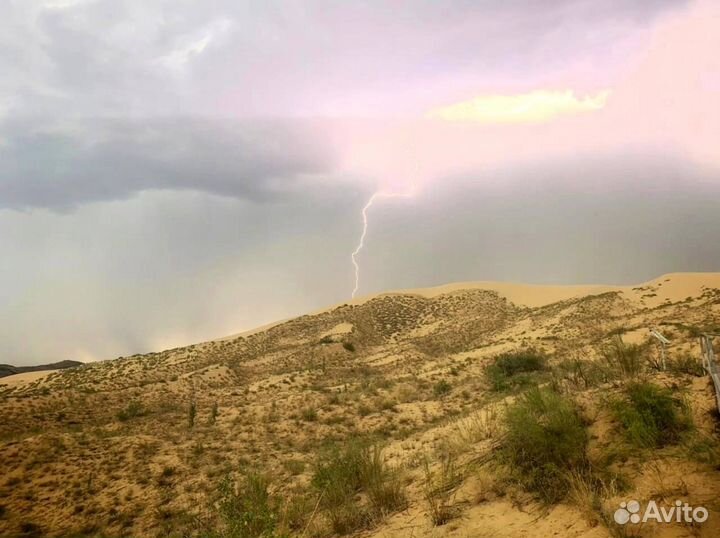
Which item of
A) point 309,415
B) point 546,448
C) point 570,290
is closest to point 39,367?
point 309,415

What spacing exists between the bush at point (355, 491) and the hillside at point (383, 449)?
31 mm

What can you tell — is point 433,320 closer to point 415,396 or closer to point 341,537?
point 415,396

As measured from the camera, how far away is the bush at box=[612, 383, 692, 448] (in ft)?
16.8

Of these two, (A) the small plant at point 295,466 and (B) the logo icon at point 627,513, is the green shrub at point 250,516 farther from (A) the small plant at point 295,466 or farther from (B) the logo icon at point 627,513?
(B) the logo icon at point 627,513

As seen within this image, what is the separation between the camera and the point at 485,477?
223 inches

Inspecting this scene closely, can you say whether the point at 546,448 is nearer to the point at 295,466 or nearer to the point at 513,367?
the point at 295,466

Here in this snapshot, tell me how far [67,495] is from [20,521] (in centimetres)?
106

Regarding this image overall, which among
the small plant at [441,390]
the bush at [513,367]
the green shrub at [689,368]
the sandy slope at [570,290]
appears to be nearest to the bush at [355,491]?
the green shrub at [689,368]

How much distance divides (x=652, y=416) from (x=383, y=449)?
6.63 m

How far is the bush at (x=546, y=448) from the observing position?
492 cm

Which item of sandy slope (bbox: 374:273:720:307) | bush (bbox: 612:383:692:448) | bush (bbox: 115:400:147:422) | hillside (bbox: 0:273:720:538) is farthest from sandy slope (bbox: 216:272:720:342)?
bush (bbox: 612:383:692:448)

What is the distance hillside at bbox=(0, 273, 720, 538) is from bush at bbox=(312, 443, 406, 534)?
0.03 metres

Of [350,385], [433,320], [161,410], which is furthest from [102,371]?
[433,320]

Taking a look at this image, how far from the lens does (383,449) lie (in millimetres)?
10516
